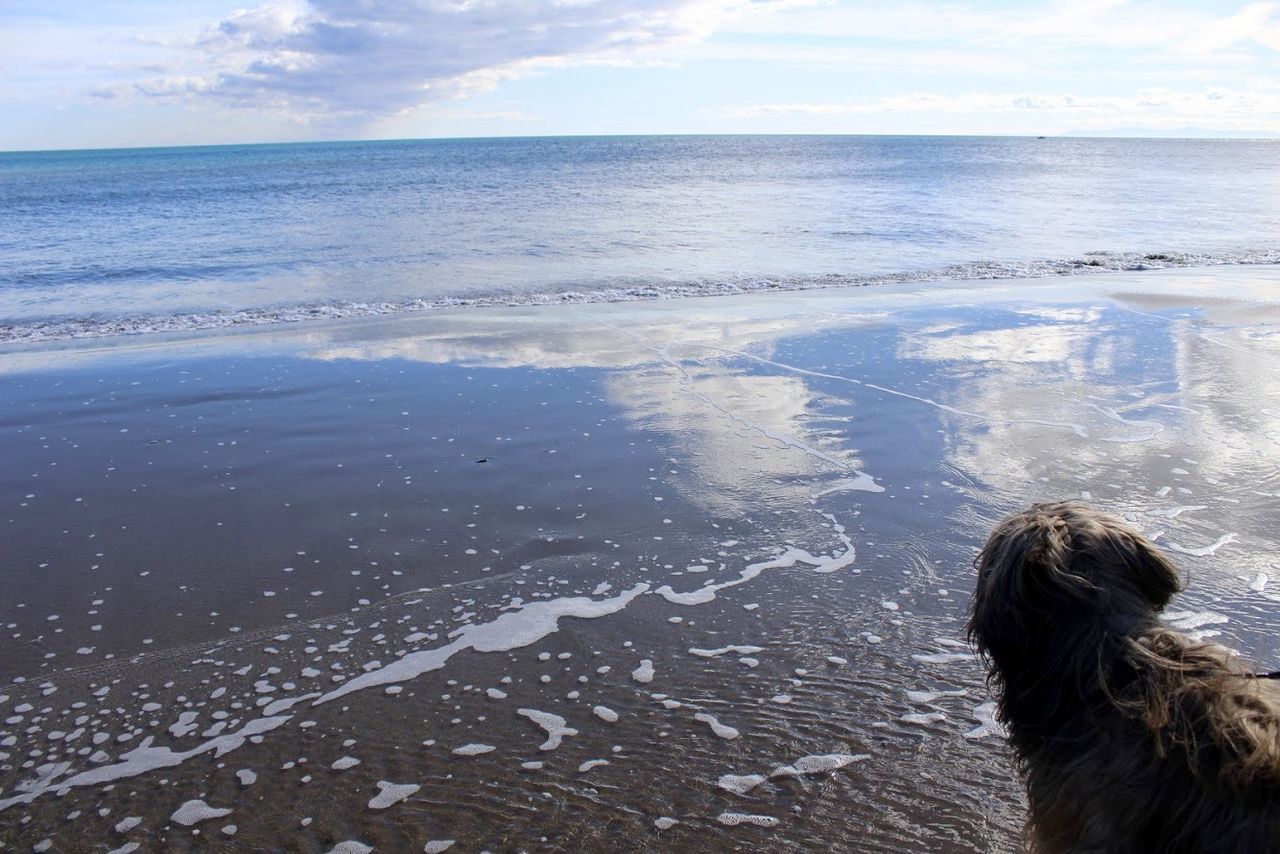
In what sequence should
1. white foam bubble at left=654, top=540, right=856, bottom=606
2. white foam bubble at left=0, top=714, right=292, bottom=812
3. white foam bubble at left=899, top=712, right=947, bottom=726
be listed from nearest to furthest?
white foam bubble at left=0, top=714, right=292, bottom=812, white foam bubble at left=899, top=712, right=947, bottom=726, white foam bubble at left=654, top=540, right=856, bottom=606

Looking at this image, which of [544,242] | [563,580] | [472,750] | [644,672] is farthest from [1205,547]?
[544,242]

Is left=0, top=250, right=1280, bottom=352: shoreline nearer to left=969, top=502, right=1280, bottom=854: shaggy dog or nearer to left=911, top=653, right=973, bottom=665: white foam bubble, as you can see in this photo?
left=911, top=653, right=973, bottom=665: white foam bubble

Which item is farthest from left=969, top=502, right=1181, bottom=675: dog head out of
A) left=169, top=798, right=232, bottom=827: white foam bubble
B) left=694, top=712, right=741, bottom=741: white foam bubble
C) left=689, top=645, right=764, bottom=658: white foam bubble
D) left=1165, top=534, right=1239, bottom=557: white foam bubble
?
left=1165, top=534, right=1239, bottom=557: white foam bubble

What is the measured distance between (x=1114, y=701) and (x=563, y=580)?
341 cm

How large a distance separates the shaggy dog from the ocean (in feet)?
45.3

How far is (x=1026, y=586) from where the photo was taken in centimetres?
248

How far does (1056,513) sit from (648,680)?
2221 mm

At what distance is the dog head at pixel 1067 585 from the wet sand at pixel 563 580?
1.13 meters

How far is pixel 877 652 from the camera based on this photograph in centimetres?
442

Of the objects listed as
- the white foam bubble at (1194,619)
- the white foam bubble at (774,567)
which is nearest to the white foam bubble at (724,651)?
the white foam bubble at (774,567)

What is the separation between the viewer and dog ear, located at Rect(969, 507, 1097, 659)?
2438mm

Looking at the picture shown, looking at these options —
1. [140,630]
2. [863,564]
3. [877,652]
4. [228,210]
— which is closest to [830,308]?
[863,564]

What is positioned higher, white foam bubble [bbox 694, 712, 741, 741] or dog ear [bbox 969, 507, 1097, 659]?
dog ear [bbox 969, 507, 1097, 659]

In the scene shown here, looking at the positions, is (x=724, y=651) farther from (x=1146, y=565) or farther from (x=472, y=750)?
(x=1146, y=565)
